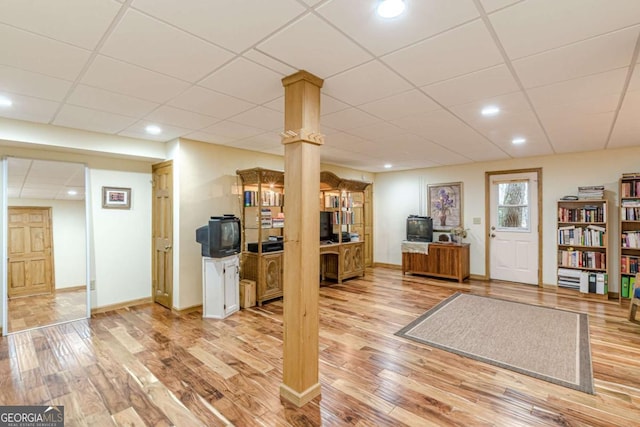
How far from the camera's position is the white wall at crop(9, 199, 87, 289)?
4.17m

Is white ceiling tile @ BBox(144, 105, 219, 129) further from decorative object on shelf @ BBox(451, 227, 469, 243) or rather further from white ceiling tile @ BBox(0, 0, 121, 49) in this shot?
decorative object on shelf @ BBox(451, 227, 469, 243)

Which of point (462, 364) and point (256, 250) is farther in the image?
point (256, 250)

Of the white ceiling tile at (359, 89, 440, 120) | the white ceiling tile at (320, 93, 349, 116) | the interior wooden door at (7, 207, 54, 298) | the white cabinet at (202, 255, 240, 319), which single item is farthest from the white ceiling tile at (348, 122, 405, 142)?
the interior wooden door at (7, 207, 54, 298)

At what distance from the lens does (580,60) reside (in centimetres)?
208

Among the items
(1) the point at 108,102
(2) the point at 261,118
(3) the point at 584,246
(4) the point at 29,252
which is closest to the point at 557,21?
(2) the point at 261,118

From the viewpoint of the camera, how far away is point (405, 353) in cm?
308

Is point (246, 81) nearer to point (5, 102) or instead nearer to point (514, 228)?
point (5, 102)

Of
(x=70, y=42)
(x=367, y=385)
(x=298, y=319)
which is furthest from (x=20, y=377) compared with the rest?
(x=367, y=385)

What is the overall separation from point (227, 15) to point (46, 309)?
15.4ft

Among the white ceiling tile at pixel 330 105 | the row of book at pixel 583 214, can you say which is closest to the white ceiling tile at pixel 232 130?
the white ceiling tile at pixel 330 105

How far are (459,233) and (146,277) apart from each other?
19.6ft

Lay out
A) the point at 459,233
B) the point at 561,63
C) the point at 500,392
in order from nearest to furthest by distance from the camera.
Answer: the point at 561,63, the point at 500,392, the point at 459,233

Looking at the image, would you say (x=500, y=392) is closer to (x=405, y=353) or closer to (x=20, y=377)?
(x=405, y=353)

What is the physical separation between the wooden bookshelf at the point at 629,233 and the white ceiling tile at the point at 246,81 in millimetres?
5480
